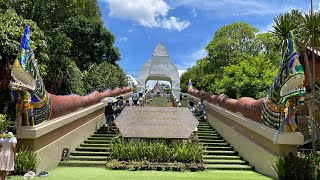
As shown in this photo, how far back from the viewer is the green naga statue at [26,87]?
28.2 feet

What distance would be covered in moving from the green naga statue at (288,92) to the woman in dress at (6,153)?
6063 mm

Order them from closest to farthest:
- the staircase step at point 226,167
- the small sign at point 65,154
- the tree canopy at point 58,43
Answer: the staircase step at point 226,167 < the small sign at point 65,154 < the tree canopy at point 58,43

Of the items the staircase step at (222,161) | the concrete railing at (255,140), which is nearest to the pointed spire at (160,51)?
the concrete railing at (255,140)

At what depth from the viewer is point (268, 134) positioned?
30.6 feet

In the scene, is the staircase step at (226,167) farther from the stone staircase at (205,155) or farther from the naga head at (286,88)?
the naga head at (286,88)

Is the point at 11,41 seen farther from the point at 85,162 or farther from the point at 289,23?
the point at 289,23

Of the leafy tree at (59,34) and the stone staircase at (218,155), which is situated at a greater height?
the leafy tree at (59,34)

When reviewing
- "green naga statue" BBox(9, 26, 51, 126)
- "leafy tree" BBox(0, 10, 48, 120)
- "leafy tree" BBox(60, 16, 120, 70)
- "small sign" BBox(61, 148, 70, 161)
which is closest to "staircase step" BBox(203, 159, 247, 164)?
"small sign" BBox(61, 148, 70, 161)

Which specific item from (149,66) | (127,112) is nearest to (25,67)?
(127,112)

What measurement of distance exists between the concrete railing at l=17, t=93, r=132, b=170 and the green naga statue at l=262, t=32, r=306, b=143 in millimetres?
5946

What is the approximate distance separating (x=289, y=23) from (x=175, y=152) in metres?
6.21

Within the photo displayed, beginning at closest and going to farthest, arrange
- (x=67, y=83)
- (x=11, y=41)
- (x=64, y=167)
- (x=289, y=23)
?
(x=64, y=167) < (x=289, y=23) < (x=11, y=41) < (x=67, y=83)

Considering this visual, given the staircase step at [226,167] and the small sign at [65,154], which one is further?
the small sign at [65,154]

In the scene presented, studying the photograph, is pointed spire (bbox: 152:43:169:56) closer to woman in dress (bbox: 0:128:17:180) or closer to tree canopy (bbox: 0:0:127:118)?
tree canopy (bbox: 0:0:127:118)
